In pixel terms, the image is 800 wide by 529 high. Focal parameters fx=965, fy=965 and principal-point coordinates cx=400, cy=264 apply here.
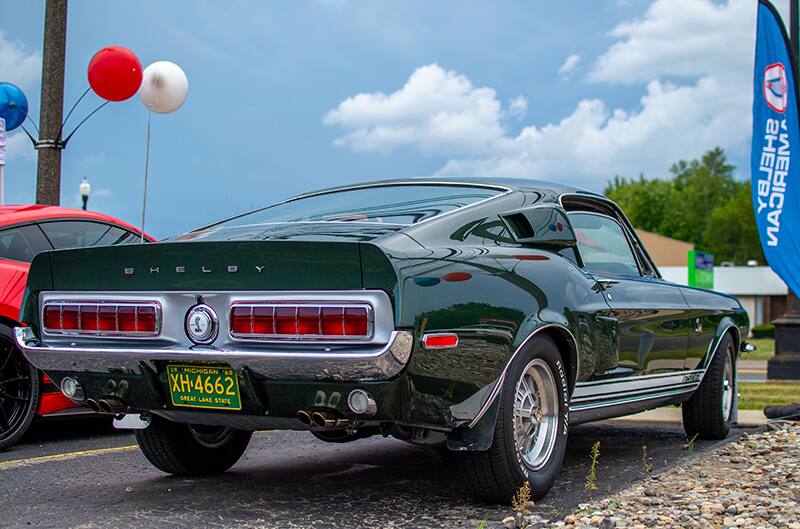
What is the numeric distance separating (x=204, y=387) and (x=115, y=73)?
23.0ft

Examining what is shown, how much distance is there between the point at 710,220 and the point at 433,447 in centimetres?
8701

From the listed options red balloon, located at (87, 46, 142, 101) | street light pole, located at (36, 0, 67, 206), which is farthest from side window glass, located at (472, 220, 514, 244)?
street light pole, located at (36, 0, 67, 206)

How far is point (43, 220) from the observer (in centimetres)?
686

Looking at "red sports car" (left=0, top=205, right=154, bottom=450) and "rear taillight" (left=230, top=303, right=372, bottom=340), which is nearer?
"rear taillight" (left=230, top=303, right=372, bottom=340)

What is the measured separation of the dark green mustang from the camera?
3582 mm

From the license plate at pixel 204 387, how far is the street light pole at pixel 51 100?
7874 mm

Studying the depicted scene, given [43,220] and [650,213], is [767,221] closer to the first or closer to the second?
[43,220]

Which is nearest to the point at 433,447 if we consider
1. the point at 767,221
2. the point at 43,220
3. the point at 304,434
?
the point at 304,434

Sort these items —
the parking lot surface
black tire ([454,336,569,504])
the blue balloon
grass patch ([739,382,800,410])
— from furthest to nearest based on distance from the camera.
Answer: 1. the blue balloon
2. grass patch ([739,382,800,410])
3. the parking lot surface
4. black tire ([454,336,569,504])

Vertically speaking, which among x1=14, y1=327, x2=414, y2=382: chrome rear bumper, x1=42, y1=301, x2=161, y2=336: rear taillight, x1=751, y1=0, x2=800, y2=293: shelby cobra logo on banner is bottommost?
x1=14, y1=327, x2=414, y2=382: chrome rear bumper

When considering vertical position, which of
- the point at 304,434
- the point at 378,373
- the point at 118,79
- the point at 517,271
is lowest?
the point at 304,434

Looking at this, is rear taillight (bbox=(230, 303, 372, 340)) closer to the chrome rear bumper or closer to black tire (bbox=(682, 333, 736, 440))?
the chrome rear bumper

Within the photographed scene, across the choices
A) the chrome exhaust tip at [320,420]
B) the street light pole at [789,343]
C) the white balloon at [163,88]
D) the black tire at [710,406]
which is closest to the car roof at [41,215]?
the white balloon at [163,88]

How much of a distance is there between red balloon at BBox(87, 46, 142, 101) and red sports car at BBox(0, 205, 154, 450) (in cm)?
339
